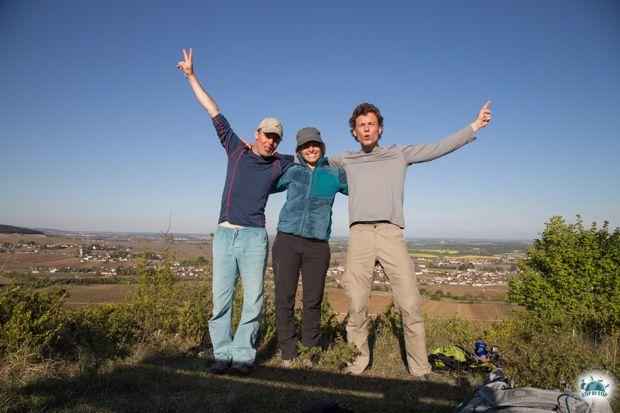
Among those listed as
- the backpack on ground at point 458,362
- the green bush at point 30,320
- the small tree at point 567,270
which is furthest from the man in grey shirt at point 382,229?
the small tree at point 567,270

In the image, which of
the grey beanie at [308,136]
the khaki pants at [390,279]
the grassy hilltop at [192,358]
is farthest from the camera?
the grey beanie at [308,136]

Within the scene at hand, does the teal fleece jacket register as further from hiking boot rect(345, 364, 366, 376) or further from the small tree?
the small tree

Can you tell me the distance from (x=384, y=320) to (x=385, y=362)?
1.06m

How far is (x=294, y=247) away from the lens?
3625mm

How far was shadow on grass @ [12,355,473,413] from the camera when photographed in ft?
8.47

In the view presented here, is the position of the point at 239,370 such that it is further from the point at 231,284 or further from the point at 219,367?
the point at 231,284

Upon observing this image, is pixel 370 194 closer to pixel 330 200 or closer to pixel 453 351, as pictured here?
pixel 330 200

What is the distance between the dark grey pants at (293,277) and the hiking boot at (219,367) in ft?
1.98

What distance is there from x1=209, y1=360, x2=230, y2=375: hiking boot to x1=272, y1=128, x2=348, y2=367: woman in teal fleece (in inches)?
23.6

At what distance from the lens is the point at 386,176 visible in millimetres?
3625

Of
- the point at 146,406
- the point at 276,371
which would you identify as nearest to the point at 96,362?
the point at 146,406

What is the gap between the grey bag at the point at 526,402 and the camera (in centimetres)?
198

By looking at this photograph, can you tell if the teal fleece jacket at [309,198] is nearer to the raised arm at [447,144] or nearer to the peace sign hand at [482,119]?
the raised arm at [447,144]

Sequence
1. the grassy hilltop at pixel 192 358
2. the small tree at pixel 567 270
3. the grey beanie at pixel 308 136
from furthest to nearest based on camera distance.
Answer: the small tree at pixel 567 270
the grey beanie at pixel 308 136
the grassy hilltop at pixel 192 358
